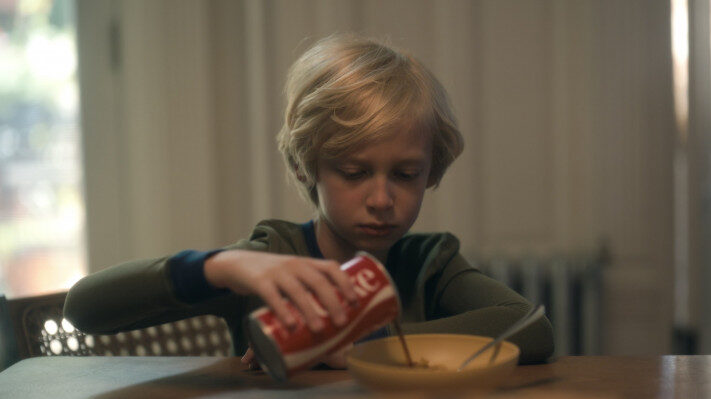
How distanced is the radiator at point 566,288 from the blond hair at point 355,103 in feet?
4.58

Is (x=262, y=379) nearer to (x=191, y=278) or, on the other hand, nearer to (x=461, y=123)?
(x=191, y=278)

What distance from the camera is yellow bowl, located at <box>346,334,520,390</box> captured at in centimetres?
60

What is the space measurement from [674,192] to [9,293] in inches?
89.5

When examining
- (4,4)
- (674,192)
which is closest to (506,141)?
(674,192)

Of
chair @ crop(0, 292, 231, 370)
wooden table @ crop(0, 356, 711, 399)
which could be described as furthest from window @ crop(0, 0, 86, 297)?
wooden table @ crop(0, 356, 711, 399)

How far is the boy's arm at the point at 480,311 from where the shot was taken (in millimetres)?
854

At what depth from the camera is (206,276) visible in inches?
31.3

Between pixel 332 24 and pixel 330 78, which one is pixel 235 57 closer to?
pixel 332 24

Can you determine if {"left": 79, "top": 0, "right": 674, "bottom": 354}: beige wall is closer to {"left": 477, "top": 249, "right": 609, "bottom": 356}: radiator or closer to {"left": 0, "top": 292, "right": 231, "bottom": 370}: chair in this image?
{"left": 477, "top": 249, "right": 609, "bottom": 356}: radiator

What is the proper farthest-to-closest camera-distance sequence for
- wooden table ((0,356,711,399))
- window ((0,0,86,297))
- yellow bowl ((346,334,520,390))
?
window ((0,0,86,297)) < wooden table ((0,356,711,399)) < yellow bowl ((346,334,520,390))

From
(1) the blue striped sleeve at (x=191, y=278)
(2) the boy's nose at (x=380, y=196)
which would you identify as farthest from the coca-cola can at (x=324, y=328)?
(2) the boy's nose at (x=380, y=196)

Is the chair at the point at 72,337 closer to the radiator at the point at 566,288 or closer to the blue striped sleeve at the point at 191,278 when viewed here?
the blue striped sleeve at the point at 191,278

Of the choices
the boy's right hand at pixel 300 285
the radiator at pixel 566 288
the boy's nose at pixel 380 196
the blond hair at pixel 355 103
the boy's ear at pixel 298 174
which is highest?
the blond hair at pixel 355 103

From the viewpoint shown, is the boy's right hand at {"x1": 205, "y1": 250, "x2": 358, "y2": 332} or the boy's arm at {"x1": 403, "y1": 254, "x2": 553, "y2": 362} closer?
the boy's right hand at {"x1": 205, "y1": 250, "x2": 358, "y2": 332}
